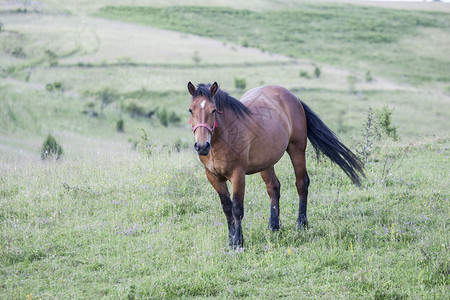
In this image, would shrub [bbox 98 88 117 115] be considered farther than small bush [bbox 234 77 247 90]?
No

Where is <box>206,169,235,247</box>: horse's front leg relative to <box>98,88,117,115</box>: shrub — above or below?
above

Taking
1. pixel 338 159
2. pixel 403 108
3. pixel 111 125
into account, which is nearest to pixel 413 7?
pixel 403 108

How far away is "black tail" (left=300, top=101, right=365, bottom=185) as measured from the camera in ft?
26.1

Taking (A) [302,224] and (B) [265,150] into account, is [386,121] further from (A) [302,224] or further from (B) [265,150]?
(B) [265,150]

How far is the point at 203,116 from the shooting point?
18.9ft

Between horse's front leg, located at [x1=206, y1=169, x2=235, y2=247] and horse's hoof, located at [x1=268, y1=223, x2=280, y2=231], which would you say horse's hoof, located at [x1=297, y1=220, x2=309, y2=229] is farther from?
horse's front leg, located at [x1=206, y1=169, x2=235, y2=247]

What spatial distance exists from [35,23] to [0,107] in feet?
136

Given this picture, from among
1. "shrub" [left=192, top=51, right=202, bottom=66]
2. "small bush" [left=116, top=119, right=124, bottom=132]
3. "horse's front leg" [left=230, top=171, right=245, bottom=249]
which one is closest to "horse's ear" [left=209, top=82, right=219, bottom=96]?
"horse's front leg" [left=230, top=171, right=245, bottom=249]

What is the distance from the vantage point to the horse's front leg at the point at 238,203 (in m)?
6.27

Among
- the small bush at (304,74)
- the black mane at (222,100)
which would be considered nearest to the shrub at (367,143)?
the black mane at (222,100)

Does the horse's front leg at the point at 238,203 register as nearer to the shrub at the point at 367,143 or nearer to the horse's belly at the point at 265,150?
the horse's belly at the point at 265,150

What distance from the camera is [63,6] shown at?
89.6m

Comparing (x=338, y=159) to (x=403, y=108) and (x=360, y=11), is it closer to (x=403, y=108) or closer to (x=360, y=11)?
(x=403, y=108)

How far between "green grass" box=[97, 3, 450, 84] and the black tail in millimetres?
59991
